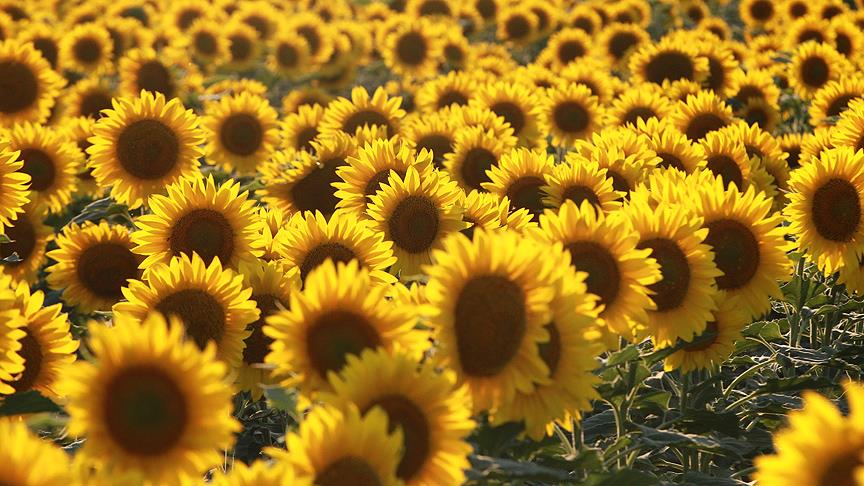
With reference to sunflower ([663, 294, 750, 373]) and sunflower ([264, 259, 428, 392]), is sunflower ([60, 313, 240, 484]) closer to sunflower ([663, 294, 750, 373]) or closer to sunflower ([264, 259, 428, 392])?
sunflower ([264, 259, 428, 392])

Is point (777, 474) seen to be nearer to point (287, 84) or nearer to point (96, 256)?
point (96, 256)

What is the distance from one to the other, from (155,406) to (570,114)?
640 centimetres

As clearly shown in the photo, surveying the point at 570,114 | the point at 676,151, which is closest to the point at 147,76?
the point at 570,114

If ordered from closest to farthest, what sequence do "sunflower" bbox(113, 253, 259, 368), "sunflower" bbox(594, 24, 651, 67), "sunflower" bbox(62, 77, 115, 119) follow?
1. "sunflower" bbox(113, 253, 259, 368)
2. "sunflower" bbox(62, 77, 115, 119)
3. "sunflower" bbox(594, 24, 651, 67)

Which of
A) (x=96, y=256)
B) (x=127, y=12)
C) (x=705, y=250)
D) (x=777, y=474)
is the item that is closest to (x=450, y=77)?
(x=96, y=256)

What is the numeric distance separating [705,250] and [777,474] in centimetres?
157

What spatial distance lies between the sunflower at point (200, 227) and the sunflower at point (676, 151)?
2.56m

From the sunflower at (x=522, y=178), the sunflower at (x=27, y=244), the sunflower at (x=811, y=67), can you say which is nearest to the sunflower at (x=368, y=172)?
the sunflower at (x=522, y=178)

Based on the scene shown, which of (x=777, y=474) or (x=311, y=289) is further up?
(x=311, y=289)

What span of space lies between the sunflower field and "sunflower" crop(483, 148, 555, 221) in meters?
0.02

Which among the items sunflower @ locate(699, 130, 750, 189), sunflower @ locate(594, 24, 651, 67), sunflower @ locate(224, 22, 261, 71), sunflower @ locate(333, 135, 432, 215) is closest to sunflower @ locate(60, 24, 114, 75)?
sunflower @ locate(224, 22, 261, 71)

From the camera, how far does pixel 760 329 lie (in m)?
4.96

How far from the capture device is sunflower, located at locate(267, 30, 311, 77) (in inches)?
580

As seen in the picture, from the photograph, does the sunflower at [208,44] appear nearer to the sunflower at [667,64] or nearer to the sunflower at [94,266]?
the sunflower at [667,64]
